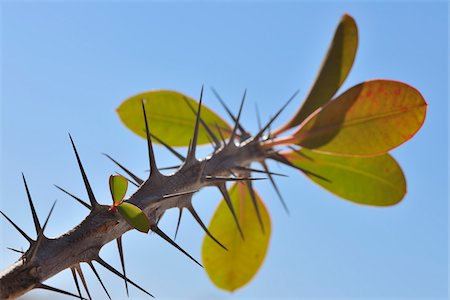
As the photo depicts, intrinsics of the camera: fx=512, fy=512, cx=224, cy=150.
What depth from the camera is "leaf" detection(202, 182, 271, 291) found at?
7.47 ft

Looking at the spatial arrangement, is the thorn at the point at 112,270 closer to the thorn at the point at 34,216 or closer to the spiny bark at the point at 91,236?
the spiny bark at the point at 91,236

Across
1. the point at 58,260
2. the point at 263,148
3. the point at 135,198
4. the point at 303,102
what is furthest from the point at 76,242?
the point at 303,102

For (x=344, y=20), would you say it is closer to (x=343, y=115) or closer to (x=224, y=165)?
(x=343, y=115)

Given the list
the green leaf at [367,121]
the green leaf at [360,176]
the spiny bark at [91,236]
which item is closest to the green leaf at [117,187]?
the spiny bark at [91,236]

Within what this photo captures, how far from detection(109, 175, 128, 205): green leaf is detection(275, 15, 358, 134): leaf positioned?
1.06 meters

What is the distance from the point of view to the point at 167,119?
2.21 meters

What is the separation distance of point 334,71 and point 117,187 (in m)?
1.21

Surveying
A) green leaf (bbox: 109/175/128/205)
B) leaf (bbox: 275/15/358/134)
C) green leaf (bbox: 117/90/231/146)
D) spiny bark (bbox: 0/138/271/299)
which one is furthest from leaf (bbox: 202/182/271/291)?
green leaf (bbox: 109/175/128/205)

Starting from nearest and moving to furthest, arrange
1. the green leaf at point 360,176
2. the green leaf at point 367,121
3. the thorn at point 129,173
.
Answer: the thorn at point 129,173, the green leaf at point 367,121, the green leaf at point 360,176

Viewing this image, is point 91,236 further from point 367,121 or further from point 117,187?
point 367,121

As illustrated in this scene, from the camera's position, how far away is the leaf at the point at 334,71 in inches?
77.4

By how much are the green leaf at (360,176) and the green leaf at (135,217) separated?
1.20m

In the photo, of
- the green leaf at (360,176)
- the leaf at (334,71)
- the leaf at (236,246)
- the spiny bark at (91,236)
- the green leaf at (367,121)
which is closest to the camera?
the spiny bark at (91,236)

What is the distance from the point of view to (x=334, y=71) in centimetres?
197
